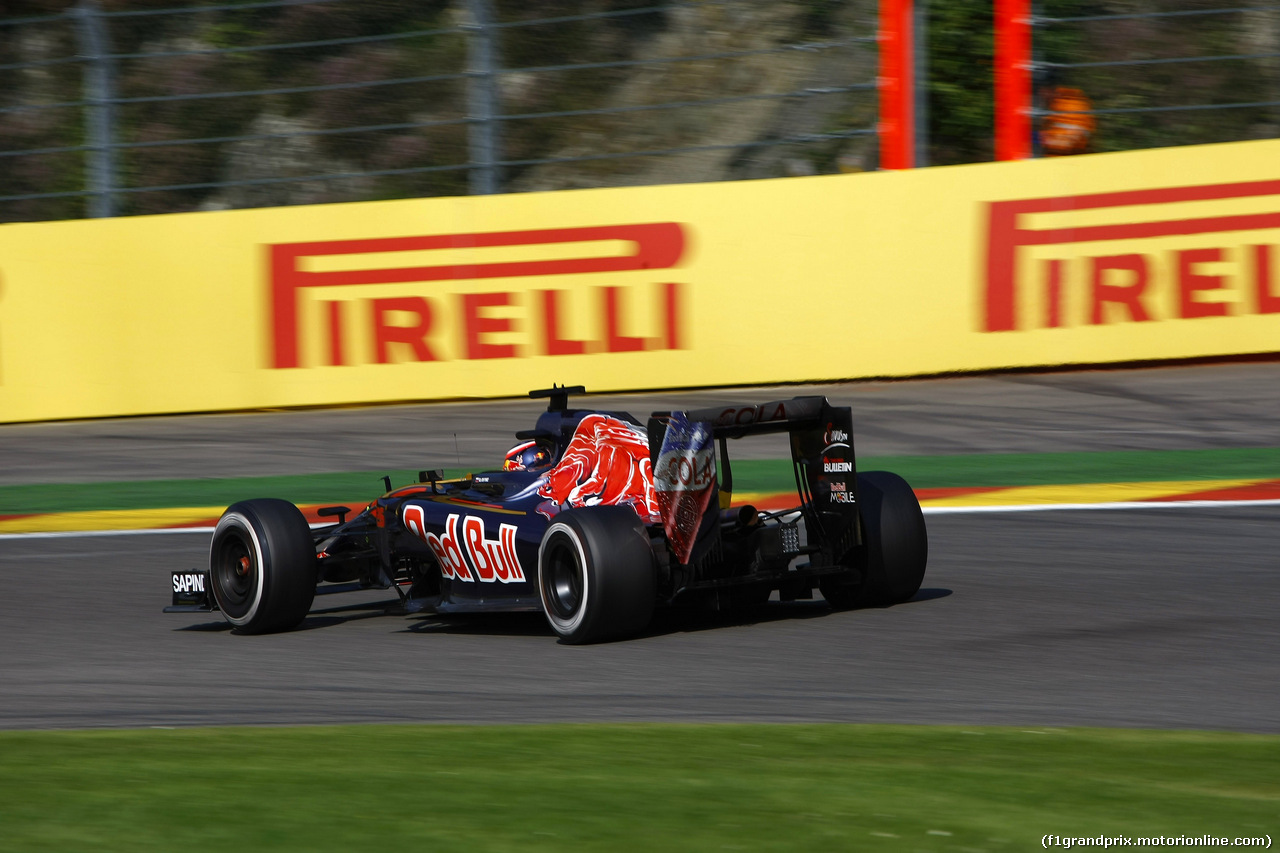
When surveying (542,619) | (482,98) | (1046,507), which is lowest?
(542,619)

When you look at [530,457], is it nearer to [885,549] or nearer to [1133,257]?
[885,549]

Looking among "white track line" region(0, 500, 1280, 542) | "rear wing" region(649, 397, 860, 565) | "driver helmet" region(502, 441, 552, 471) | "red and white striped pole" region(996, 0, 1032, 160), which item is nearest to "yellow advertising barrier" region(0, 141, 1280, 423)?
"red and white striped pole" region(996, 0, 1032, 160)

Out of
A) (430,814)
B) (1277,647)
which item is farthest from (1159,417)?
(430,814)

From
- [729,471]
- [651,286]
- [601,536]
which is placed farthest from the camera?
[651,286]

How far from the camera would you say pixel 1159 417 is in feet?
41.9

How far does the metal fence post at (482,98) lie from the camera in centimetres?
1498

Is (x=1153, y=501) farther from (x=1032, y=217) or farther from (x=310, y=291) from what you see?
(x=310, y=291)

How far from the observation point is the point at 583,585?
6848 mm

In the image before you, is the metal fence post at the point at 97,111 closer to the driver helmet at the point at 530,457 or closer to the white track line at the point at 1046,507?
the white track line at the point at 1046,507

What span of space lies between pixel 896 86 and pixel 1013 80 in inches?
38.9

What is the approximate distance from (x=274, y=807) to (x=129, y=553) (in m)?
6.11

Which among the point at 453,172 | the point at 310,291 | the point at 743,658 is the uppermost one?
the point at 453,172

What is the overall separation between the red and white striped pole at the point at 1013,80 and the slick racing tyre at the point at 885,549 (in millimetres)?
8045

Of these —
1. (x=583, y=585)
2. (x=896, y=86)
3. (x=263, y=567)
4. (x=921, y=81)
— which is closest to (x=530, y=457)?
(x=583, y=585)
